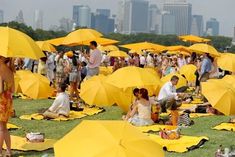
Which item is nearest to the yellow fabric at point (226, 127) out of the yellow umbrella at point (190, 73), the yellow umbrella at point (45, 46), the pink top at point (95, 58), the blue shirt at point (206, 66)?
the pink top at point (95, 58)

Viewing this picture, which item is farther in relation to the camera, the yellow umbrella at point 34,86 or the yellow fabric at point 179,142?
the yellow umbrella at point 34,86

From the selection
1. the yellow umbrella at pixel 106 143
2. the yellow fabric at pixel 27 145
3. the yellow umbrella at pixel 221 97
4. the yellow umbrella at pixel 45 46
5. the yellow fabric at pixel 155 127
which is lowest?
the yellow fabric at pixel 155 127

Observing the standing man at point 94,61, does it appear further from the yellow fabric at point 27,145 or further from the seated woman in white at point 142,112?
the yellow fabric at point 27,145

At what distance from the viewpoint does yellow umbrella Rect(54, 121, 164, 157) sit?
512 centimetres

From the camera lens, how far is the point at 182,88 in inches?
703

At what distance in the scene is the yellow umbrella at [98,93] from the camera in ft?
45.0

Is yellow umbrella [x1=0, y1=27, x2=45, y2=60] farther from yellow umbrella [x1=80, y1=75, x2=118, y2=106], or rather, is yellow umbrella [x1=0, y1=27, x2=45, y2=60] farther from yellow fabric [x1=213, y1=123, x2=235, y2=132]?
yellow umbrella [x1=80, y1=75, x2=118, y2=106]

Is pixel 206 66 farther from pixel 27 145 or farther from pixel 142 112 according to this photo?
pixel 27 145

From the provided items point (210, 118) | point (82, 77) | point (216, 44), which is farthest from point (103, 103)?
point (216, 44)

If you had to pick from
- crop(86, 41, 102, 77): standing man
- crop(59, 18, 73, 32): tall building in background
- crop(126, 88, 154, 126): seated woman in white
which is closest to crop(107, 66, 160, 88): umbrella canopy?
crop(126, 88, 154, 126): seated woman in white

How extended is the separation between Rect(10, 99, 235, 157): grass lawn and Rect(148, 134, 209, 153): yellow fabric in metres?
0.18

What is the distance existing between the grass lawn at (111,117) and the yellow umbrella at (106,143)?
3.13 m

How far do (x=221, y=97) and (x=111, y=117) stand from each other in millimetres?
2901

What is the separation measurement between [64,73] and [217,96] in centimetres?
755
